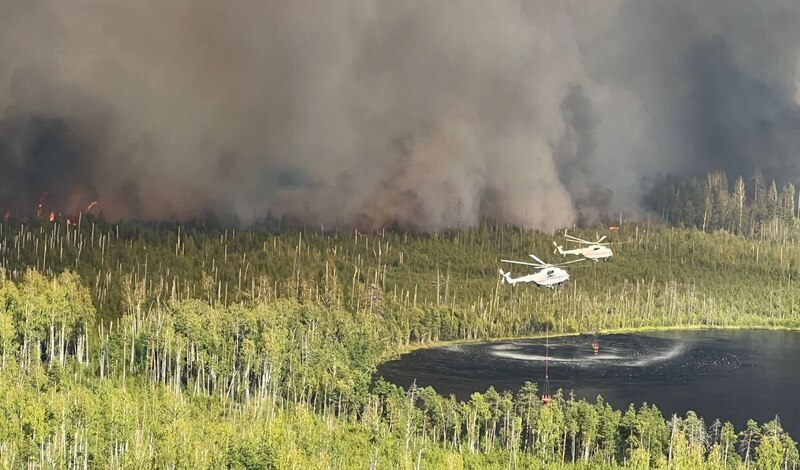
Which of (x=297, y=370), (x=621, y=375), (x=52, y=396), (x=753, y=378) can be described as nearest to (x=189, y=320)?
(x=297, y=370)

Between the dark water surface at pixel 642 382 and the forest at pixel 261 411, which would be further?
the dark water surface at pixel 642 382

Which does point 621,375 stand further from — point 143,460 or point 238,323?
point 143,460

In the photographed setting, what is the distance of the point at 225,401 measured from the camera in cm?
11994

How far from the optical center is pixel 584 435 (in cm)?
10619

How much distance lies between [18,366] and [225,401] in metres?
24.7

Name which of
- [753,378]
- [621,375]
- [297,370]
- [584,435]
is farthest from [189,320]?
[753,378]

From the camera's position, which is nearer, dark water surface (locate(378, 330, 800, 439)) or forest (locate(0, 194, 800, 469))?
forest (locate(0, 194, 800, 469))

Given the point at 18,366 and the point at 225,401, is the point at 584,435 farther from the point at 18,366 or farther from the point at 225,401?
the point at 18,366

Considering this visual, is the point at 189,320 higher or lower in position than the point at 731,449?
higher

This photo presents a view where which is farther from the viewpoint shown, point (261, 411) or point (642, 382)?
point (642, 382)

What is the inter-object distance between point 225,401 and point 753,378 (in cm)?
11009

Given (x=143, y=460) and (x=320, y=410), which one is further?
(x=320, y=410)

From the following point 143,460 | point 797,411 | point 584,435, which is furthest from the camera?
point 797,411

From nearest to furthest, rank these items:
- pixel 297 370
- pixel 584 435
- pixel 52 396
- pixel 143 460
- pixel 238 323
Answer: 1. pixel 143 460
2. pixel 52 396
3. pixel 584 435
4. pixel 297 370
5. pixel 238 323
